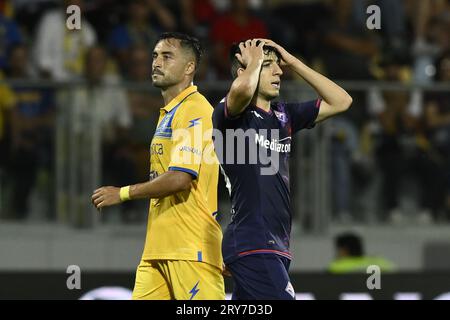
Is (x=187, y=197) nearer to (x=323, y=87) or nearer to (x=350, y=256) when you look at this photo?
(x=323, y=87)

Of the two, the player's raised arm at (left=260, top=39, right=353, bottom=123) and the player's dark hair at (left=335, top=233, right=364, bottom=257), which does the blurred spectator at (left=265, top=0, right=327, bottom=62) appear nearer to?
the player's dark hair at (left=335, top=233, right=364, bottom=257)

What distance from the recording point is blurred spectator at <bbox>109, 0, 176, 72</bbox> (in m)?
11.8

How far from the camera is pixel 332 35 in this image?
1239 cm

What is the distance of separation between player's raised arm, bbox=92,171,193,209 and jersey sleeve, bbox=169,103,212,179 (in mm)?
57

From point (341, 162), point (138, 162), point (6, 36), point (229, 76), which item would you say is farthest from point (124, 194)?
point (6, 36)

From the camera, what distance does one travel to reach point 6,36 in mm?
11844

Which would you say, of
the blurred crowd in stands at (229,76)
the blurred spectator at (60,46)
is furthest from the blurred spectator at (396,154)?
the blurred spectator at (60,46)

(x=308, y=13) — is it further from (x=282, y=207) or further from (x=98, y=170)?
(x=282, y=207)

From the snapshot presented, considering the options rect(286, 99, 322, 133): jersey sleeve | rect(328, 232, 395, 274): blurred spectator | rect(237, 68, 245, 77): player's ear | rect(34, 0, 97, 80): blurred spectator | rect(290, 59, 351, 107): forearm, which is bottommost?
rect(328, 232, 395, 274): blurred spectator

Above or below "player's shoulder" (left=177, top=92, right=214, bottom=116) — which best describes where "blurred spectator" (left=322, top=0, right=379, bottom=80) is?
above

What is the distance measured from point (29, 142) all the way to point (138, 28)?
2363 millimetres

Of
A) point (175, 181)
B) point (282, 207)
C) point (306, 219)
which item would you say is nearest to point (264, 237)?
point (282, 207)

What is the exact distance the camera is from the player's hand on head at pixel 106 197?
6.41 meters

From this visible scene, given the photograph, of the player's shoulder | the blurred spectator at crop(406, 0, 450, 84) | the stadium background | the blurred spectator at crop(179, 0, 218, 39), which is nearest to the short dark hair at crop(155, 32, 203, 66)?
the player's shoulder
